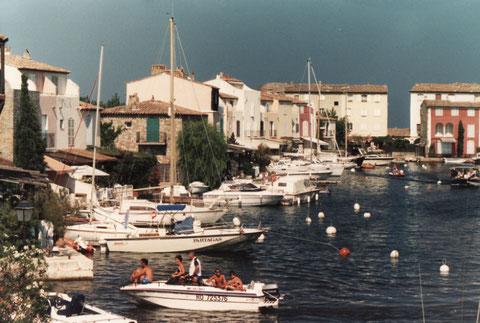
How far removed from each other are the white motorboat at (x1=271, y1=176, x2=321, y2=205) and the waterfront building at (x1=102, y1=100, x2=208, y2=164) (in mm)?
12934

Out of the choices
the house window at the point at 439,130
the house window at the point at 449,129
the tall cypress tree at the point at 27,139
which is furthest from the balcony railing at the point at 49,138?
the house window at the point at 449,129

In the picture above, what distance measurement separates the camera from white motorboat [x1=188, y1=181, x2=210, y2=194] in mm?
61278

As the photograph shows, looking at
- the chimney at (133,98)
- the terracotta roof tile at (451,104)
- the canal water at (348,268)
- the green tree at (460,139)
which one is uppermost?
the terracotta roof tile at (451,104)

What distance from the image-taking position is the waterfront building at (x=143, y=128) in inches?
2724

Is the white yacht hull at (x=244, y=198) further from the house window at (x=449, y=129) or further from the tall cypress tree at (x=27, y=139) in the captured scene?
the house window at (x=449, y=129)

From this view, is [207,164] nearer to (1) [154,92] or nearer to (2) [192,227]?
(1) [154,92]

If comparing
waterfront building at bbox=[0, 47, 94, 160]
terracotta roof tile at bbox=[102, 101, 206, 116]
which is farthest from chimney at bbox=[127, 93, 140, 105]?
waterfront building at bbox=[0, 47, 94, 160]

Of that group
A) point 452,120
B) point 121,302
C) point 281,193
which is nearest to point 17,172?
point 121,302

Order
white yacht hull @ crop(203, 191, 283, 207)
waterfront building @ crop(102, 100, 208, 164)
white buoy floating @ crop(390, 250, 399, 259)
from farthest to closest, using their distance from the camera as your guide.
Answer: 1. waterfront building @ crop(102, 100, 208, 164)
2. white yacht hull @ crop(203, 191, 283, 207)
3. white buoy floating @ crop(390, 250, 399, 259)

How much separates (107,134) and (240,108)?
3301cm

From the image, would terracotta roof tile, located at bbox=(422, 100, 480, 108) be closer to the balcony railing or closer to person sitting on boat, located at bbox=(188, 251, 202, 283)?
the balcony railing

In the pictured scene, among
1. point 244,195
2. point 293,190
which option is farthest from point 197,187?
point 293,190

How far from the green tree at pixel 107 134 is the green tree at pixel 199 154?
255 inches

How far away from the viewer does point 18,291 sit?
46.0ft
